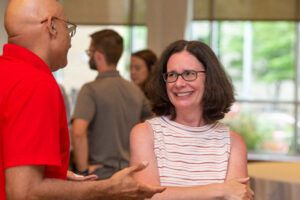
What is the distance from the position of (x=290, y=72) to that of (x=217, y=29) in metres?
1.14

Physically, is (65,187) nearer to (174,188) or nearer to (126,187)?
(126,187)

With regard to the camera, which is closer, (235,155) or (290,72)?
(235,155)

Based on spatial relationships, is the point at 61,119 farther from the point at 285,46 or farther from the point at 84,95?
the point at 285,46

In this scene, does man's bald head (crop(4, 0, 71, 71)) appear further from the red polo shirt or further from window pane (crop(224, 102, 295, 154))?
window pane (crop(224, 102, 295, 154))

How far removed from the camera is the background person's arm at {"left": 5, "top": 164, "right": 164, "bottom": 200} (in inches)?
70.7

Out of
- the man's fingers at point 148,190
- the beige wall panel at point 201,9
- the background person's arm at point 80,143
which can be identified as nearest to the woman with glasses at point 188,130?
the man's fingers at point 148,190

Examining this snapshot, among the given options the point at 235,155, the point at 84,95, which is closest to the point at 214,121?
the point at 235,155

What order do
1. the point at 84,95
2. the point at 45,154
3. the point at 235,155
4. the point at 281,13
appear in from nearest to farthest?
the point at 45,154 → the point at 235,155 → the point at 84,95 → the point at 281,13

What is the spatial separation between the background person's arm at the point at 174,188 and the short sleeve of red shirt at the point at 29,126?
0.60 metres

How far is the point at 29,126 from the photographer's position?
1.81m

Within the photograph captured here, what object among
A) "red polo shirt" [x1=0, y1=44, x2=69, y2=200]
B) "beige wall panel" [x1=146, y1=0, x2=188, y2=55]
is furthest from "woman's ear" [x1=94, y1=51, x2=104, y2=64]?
"beige wall panel" [x1=146, y1=0, x2=188, y2=55]

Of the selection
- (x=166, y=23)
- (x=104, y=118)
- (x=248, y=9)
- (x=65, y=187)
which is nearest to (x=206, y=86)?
(x=65, y=187)

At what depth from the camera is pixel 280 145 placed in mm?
9570

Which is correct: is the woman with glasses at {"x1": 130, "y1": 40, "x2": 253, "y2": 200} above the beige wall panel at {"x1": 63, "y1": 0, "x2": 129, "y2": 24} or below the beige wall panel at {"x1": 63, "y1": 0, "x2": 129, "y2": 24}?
below
